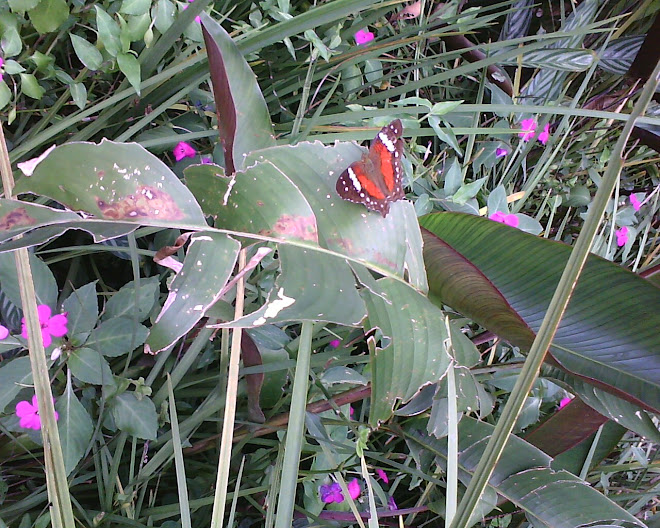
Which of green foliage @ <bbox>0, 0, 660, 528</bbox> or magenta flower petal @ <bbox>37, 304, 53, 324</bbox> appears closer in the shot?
green foliage @ <bbox>0, 0, 660, 528</bbox>

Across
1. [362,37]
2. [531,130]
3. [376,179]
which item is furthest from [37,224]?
[531,130]

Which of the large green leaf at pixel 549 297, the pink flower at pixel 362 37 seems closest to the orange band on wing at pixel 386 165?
the large green leaf at pixel 549 297

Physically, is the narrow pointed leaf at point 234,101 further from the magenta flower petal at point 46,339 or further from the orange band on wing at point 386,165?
the magenta flower petal at point 46,339

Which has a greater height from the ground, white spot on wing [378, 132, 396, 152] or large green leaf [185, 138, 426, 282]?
white spot on wing [378, 132, 396, 152]

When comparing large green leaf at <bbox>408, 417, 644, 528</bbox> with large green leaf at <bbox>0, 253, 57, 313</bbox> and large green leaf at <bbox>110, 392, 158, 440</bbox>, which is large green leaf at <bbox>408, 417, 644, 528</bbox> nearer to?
large green leaf at <bbox>110, 392, 158, 440</bbox>

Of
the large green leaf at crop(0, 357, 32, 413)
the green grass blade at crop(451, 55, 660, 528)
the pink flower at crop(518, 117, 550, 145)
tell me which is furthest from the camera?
the pink flower at crop(518, 117, 550, 145)

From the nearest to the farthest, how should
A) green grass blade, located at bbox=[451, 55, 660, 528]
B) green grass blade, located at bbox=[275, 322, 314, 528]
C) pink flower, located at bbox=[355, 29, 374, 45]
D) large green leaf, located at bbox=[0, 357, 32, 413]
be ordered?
green grass blade, located at bbox=[451, 55, 660, 528] < green grass blade, located at bbox=[275, 322, 314, 528] < large green leaf, located at bbox=[0, 357, 32, 413] < pink flower, located at bbox=[355, 29, 374, 45]

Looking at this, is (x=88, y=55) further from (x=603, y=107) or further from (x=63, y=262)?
(x=603, y=107)

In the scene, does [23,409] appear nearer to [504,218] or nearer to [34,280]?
[34,280]

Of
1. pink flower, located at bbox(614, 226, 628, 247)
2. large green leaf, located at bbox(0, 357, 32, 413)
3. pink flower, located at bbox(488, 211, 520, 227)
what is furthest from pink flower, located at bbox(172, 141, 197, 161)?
pink flower, located at bbox(614, 226, 628, 247)
